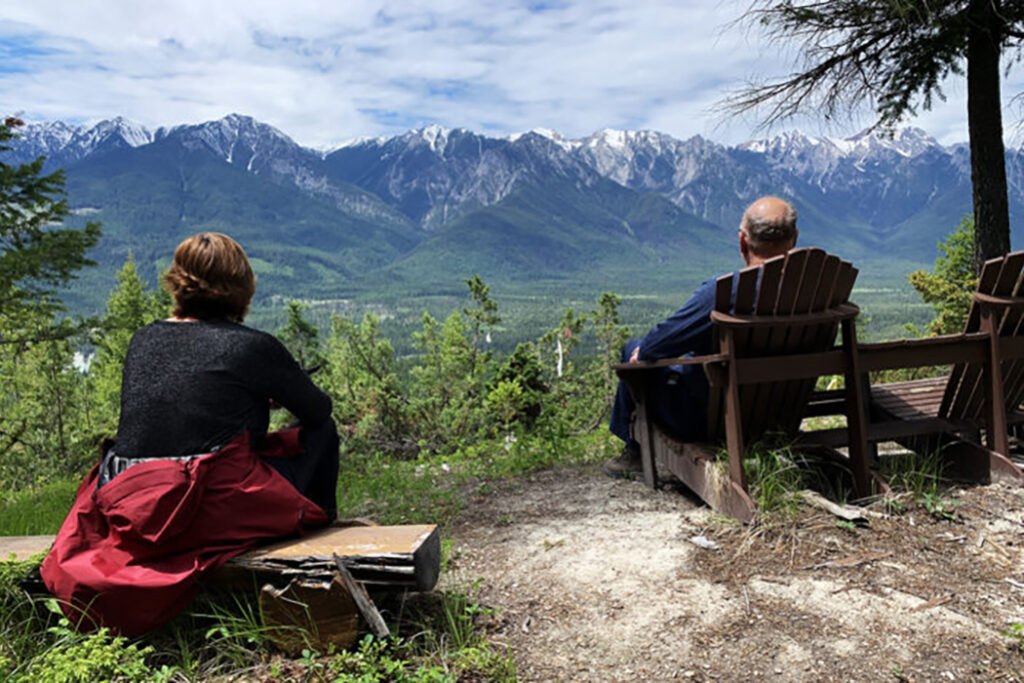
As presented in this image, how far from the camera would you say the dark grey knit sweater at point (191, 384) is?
9.07ft

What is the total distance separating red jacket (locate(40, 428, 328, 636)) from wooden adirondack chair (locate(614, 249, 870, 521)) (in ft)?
7.61

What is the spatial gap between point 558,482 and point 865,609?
273 centimetres

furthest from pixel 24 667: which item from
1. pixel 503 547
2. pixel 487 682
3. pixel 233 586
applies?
pixel 503 547

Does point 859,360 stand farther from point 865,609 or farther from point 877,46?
point 877,46

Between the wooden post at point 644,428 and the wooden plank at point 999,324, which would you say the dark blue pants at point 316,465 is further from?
the wooden plank at point 999,324

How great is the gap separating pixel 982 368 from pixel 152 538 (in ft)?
14.7

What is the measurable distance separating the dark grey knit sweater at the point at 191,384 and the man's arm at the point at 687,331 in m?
2.14

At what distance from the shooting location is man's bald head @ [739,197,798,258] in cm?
392

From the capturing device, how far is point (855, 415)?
3912 mm

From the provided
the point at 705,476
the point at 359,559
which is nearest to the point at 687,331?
the point at 705,476

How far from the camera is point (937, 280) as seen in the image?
Answer: 21625 millimetres

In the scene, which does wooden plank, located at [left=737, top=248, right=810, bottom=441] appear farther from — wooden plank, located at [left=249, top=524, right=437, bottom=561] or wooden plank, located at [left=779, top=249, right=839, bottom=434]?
wooden plank, located at [left=249, top=524, right=437, bottom=561]

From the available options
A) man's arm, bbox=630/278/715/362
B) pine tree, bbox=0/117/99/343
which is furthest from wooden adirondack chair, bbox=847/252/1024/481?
pine tree, bbox=0/117/99/343

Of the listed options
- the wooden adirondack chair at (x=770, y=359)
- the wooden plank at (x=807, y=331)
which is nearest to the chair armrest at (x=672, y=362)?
the wooden adirondack chair at (x=770, y=359)
